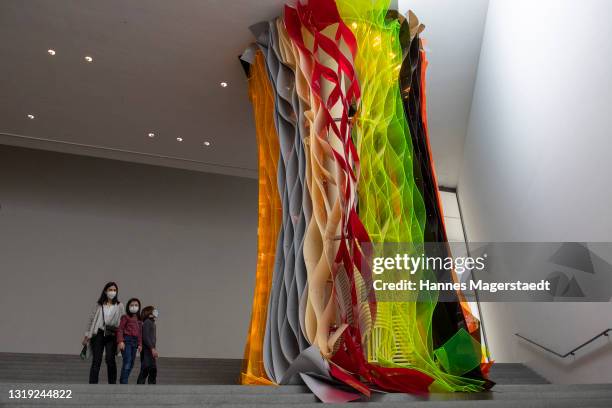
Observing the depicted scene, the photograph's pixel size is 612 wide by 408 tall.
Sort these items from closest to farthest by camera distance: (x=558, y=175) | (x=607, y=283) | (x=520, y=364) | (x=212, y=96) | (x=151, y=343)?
(x=607, y=283), (x=151, y=343), (x=558, y=175), (x=520, y=364), (x=212, y=96)

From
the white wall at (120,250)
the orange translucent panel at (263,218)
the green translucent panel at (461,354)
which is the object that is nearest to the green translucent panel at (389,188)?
the green translucent panel at (461,354)

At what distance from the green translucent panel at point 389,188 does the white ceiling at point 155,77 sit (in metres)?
1.61

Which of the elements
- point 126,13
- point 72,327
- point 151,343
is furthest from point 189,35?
point 72,327

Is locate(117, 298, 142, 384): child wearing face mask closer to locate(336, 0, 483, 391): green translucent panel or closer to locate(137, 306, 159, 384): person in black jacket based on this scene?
locate(137, 306, 159, 384): person in black jacket

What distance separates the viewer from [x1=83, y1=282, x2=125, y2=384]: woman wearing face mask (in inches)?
219

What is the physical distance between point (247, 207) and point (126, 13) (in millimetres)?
6119

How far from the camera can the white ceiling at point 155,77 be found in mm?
8148

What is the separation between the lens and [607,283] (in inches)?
209

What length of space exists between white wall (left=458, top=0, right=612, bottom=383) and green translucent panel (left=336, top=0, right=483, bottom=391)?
5.33ft

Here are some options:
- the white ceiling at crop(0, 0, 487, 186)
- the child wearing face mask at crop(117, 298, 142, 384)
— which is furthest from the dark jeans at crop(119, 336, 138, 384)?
the white ceiling at crop(0, 0, 487, 186)

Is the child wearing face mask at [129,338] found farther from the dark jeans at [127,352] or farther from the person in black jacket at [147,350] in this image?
the person in black jacket at [147,350]

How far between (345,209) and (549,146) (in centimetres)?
284

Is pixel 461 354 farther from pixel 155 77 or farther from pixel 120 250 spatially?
pixel 120 250

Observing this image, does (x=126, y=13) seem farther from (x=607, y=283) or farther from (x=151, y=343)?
(x=607, y=283)
